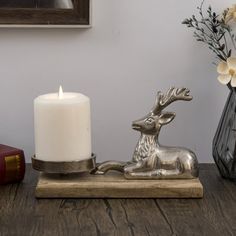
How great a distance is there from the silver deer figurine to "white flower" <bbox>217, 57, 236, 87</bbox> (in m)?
0.09

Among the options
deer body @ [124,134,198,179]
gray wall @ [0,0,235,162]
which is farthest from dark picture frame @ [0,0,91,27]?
deer body @ [124,134,198,179]

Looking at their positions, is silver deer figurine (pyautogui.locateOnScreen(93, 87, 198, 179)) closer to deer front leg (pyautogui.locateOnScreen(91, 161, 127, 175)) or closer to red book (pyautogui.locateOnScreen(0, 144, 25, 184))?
deer front leg (pyautogui.locateOnScreen(91, 161, 127, 175))

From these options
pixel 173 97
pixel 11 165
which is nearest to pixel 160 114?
pixel 173 97

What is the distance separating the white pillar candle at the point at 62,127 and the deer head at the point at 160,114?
9 cm

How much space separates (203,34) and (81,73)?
24 cm

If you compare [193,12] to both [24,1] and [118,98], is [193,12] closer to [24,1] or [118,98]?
[118,98]

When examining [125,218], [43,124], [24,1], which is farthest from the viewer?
[24,1]

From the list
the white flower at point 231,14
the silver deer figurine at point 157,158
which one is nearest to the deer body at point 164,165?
the silver deer figurine at point 157,158

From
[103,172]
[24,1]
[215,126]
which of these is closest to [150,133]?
[103,172]

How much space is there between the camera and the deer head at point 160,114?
3.16ft

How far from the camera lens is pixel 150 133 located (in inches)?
38.2

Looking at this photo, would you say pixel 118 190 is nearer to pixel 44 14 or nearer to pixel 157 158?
pixel 157 158

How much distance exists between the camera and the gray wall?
1.12m

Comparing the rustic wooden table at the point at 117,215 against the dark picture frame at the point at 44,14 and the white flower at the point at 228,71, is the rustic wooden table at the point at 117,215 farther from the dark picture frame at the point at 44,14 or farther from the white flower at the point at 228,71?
the dark picture frame at the point at 44,14
